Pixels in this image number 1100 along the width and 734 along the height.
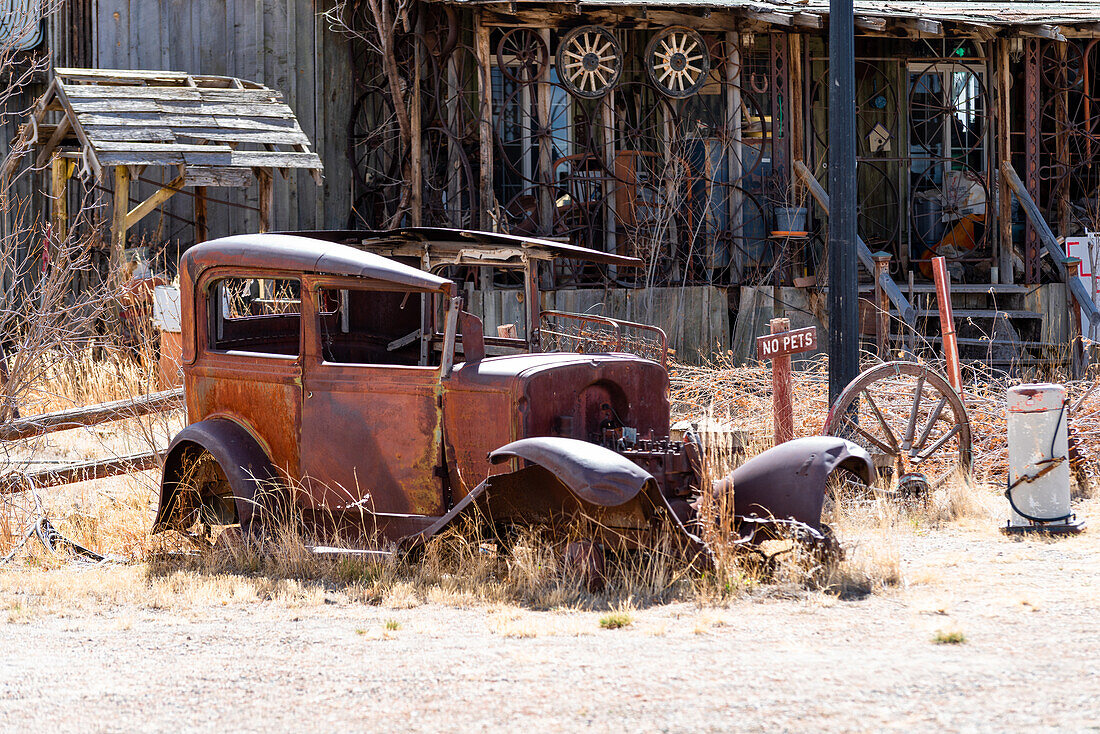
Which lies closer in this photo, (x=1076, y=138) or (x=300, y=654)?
(x=300, y=654)

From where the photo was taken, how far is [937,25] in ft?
41.6

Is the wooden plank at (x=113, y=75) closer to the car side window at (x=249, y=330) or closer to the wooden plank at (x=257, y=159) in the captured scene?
the wooden plank at (x=257, y=159)

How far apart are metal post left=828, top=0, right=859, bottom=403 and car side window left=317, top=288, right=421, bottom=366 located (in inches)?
114

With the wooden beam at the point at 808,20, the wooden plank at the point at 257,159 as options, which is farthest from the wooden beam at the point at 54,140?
the wooden beam at the point at 808,20

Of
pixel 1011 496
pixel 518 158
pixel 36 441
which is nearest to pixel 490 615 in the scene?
pixel 1011 496

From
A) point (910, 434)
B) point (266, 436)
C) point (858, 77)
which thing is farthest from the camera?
point (858, 77)

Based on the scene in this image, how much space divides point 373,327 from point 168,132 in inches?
238

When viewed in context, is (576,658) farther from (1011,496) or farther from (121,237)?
(121,237)

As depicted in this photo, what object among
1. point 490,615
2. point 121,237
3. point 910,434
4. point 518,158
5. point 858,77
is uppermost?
point 858,77

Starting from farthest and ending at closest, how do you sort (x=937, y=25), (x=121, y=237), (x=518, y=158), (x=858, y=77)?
(x=858, y=77) < (x=518, y=158) < (x=937, y=25) < (x=121, y=237)

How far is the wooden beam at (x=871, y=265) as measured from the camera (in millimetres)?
11508

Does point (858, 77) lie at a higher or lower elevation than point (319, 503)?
higher

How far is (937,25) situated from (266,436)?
32.2 ft

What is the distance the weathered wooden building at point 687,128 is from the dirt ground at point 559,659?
24.8 ft
